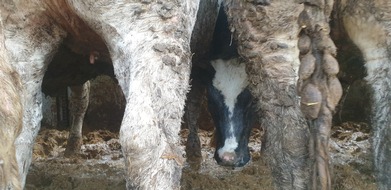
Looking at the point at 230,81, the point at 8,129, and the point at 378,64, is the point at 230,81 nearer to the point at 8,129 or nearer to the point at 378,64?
the point at 378,64

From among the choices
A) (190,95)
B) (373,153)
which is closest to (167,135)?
(373,153)

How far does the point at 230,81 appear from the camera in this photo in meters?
4.07

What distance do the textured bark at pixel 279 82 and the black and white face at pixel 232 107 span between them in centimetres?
89

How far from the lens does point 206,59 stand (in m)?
4.18

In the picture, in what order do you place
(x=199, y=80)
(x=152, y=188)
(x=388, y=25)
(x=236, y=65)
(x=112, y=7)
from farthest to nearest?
(x=199, y=80)
(x=236, y=65)
(x=388, y=25)
(x=112, y=7)
(x=152, y=188)

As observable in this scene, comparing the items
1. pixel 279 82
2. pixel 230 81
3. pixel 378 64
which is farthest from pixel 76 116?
pixel 378 64

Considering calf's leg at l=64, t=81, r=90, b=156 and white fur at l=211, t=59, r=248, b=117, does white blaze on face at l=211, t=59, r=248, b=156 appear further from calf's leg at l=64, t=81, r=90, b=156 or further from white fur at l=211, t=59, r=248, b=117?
calf's leg at l=64, t=81, r=90, b=156

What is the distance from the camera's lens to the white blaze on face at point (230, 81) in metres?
4.03

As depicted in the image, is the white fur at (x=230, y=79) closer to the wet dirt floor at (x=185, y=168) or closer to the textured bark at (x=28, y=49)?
the wet dirt floor at (x=185, y=168)

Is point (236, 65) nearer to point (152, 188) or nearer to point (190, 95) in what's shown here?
point (190, 95)

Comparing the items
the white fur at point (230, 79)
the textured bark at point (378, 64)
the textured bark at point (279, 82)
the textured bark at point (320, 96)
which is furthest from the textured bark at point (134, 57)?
the white fur at point (230, 79)

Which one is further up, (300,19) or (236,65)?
(300,19)

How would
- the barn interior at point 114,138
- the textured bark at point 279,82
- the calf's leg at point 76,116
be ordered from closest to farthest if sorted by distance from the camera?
the textured bark at point 279,82 → the barn interior at point 114,138 → the calf's leg at point 76,116

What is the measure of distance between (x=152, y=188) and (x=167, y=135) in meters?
0.19
